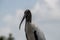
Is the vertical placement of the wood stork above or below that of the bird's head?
below

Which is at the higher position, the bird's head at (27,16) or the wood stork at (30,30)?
the bird's head at (27,16)

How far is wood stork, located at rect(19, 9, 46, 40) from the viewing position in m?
10.9

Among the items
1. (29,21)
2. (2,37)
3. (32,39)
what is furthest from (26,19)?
(2,37)

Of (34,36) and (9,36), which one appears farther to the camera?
(9,36)

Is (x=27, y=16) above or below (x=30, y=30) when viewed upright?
above

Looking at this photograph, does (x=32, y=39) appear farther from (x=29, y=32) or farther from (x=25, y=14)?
(x=25, y=14)

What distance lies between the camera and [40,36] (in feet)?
35.9

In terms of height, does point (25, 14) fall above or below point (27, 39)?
above

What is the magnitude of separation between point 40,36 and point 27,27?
67 cm

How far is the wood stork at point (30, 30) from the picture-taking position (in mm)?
10930

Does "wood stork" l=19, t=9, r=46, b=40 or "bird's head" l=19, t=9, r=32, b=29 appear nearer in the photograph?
"wood stork" l=19, t=9, r=46, b=40

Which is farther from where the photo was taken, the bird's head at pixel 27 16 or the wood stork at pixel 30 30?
the bird's head at pixel 27 16

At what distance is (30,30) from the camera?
11.1 meters

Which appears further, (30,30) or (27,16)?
(27,16)
